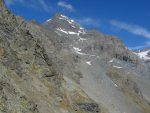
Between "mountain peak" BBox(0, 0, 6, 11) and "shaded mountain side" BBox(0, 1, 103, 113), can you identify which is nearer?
"shaded mountain side" BBox(0, 1, 103, 113)

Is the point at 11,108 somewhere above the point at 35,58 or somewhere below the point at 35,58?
below

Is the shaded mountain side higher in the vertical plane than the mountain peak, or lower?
lower

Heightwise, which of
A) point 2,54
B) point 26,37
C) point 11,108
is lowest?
point 11,108

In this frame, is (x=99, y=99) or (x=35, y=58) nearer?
(x=35, y=58)

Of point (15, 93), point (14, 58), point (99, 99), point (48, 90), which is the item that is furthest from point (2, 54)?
point (99, 99)

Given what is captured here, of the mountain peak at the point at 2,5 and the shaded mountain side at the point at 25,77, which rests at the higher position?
the mountain peak at the point at 2,5

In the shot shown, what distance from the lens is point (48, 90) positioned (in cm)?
9100

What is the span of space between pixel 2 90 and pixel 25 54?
36270mm

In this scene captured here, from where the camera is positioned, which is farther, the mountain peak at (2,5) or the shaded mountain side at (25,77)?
the mountain peak at (2,5)

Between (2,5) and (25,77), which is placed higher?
(2,5)

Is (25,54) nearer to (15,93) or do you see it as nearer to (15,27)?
(15,27)

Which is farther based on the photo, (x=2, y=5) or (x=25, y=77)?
(x=2, y=5)

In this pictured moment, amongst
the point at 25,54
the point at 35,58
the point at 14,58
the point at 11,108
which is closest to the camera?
the point at 11,108

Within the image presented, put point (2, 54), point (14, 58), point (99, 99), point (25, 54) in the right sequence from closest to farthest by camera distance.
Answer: point (2, 54), point (14, 58), point (25, 54), point (99, 99)
